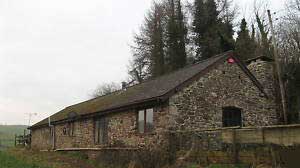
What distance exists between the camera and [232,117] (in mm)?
20672

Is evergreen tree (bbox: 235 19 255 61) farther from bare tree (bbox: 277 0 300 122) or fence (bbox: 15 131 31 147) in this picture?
fence (bbox: 15 131 31 147)

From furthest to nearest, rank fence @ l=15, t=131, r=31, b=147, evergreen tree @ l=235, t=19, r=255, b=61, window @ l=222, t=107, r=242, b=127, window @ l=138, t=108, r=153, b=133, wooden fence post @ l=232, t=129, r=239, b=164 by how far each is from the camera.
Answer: fence @ l=15, t=131, r=31, b=147, evergreen tree @ l=235, t=19, r=255, b=61, window @ l=222, t=107, r=242, b=127, window @ l=138, t=108, r=153, b=133, wooden fence post @ l=232, t=129, r=239, b=164

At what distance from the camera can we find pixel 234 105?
67.6 ft

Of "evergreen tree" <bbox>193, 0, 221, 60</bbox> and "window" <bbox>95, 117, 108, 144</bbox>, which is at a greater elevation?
"evergreen tree" <bbox>193, 0, 221, 60</bbox>

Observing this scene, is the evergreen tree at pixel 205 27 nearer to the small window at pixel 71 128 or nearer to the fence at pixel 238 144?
the small window at pixel 71 128

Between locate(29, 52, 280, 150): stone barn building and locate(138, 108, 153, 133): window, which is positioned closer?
locate(29, 52, 280, 150): stone barn building

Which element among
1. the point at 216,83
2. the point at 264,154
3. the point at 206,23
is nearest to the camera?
the point at 264,154

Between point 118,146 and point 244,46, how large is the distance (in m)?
17.6

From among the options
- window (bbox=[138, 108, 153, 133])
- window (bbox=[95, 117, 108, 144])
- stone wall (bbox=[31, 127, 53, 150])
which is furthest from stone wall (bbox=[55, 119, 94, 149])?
window (bbox=[138, 108, 153, 133])

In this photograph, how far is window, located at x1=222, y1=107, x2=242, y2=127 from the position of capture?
66.4 ft

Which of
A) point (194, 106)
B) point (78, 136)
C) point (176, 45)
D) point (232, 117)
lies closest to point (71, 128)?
point (78, 136)

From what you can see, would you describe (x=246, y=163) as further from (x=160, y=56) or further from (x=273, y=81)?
(x=160, y=56)

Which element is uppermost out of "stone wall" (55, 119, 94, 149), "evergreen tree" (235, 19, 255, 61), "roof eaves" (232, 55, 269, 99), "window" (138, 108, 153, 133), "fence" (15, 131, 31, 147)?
"evergreen tree" (235, 19, 255, 61)

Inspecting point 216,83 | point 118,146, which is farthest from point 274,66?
point 118,146
